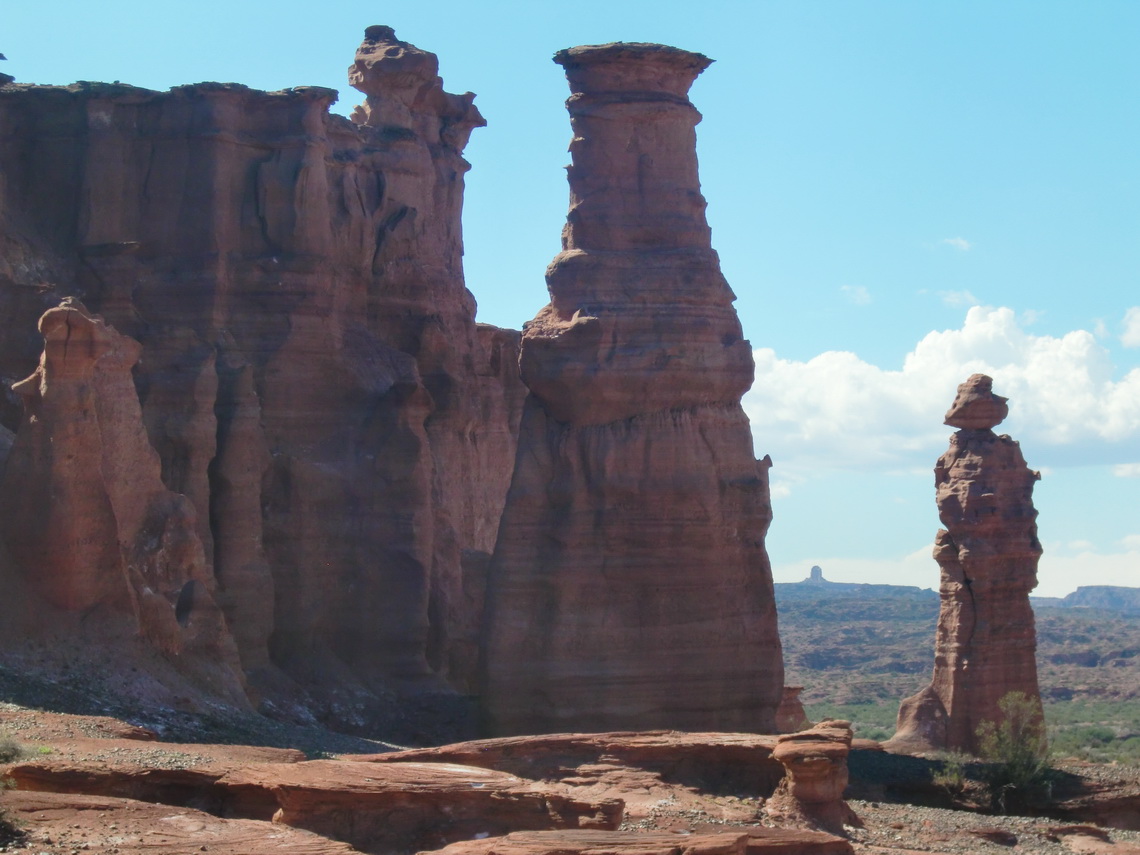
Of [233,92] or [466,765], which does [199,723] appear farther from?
[233,92]

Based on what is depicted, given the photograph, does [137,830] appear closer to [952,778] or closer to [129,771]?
[129,771]

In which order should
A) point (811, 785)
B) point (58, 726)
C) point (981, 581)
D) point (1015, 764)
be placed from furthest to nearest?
point (981, 581) < point (1015, 764) < point (811, 785) < point (58, 726)

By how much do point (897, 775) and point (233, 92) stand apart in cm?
1718

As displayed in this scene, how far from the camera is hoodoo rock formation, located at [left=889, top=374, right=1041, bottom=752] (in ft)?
148

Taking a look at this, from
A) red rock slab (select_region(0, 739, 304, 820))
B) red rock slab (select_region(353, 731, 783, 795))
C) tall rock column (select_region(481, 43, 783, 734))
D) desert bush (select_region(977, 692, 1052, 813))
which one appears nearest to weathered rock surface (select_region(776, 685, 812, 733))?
desert bush (select_region(977, 692, 1052, 813))

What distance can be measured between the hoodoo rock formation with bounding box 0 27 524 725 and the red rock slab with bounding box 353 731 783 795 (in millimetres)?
6339

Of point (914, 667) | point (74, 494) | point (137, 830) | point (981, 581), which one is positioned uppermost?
point (74, 494)

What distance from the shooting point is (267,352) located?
129 feet

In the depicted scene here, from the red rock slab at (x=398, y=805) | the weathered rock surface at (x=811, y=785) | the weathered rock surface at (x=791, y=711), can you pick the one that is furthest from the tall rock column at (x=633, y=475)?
the red rock slab at (x=398, y=805)

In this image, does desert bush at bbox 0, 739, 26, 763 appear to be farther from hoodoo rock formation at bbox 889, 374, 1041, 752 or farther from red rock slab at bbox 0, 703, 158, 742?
hoodoo rock formation at bbox 889, 374, 1041, 752

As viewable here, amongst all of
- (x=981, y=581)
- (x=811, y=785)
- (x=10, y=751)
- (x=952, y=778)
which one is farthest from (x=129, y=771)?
(x=981, y=581)

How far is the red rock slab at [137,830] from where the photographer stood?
64.2ft

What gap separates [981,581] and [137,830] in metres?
28.0

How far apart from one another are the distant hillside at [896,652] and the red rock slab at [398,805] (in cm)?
5993
